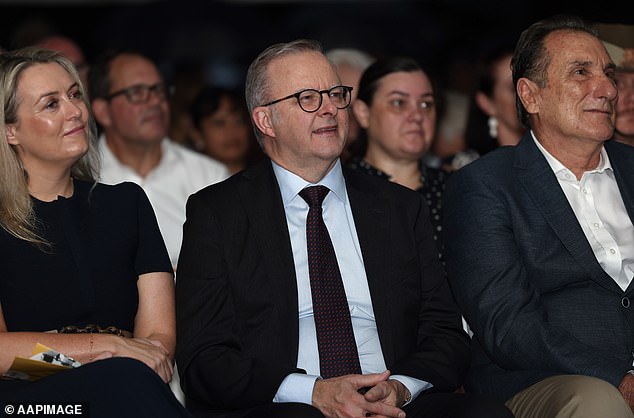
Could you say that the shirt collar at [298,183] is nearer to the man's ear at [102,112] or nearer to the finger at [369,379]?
the finger at [369,379]

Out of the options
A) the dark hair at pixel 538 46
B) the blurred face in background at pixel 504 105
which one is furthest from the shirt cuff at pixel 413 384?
the blurred face in background at pixel 504 105

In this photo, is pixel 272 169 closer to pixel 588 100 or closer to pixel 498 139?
pixel 588 100

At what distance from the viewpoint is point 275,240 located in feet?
11.7

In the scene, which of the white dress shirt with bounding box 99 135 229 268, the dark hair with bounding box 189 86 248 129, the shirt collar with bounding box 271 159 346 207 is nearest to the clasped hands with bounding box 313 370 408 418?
the shirt collar with bounding box 271 159 346 207

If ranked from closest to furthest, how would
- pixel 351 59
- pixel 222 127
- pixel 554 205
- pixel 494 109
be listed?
pixel 554 205 < pixel 494 109 < pixel 351 59 < pixel 222 127

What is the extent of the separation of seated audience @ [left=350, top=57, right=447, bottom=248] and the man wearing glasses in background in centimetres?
96

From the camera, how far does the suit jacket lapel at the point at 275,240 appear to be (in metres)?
3.49

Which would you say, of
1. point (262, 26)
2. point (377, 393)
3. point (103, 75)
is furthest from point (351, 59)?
point (262, 26)

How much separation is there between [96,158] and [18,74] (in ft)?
1.50

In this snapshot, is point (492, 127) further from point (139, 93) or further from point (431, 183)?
point (139, 93)

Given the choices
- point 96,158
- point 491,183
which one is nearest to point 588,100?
point 491,183

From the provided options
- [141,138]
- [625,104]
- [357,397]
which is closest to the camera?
[357,397]

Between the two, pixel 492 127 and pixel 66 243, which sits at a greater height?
pixel 492 127

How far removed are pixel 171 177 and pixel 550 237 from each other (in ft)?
7.60
